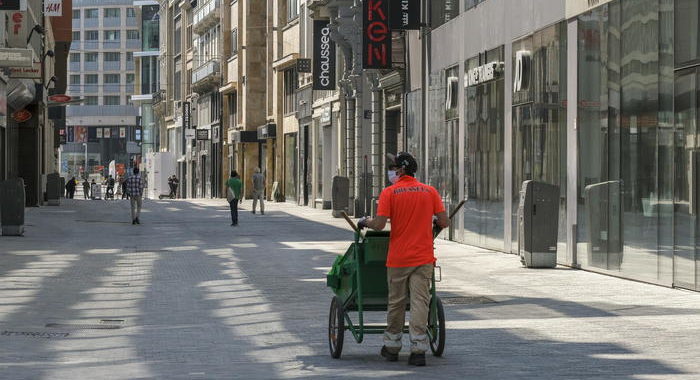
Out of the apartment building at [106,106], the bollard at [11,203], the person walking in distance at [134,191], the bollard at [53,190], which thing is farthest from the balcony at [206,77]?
the apartment building at [106,106]

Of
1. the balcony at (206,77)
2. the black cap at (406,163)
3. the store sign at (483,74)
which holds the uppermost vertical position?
the balcony at (206,77)

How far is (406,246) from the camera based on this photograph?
11969mm

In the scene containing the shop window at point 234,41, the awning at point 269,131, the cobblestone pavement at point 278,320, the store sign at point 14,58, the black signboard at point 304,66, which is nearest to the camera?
the cobblestone pavement at point 278,320

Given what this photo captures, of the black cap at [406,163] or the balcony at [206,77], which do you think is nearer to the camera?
the black cap at [406,163]

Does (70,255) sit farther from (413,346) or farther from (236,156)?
(236,156)

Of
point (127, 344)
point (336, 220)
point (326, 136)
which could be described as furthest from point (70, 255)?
point (326, 136)

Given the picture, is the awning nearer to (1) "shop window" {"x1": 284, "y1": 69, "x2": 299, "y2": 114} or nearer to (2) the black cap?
(1) "shop window" {"x1": 284, "y1": 69, "x2": 299, "y2": 114}

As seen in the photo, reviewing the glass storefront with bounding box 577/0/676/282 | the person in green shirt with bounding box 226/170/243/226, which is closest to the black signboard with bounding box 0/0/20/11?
the person in green shirt with bounding box 226/170/243/226

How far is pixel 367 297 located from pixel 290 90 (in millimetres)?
59090

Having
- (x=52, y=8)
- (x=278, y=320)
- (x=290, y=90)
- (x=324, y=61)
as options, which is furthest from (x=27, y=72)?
(x=278, y=320)

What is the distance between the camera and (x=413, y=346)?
11.8m

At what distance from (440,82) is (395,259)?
927 inches

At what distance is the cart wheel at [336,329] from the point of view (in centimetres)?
1212

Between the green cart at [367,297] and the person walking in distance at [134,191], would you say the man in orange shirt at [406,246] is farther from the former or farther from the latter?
the person walking in distance at [134,191]
